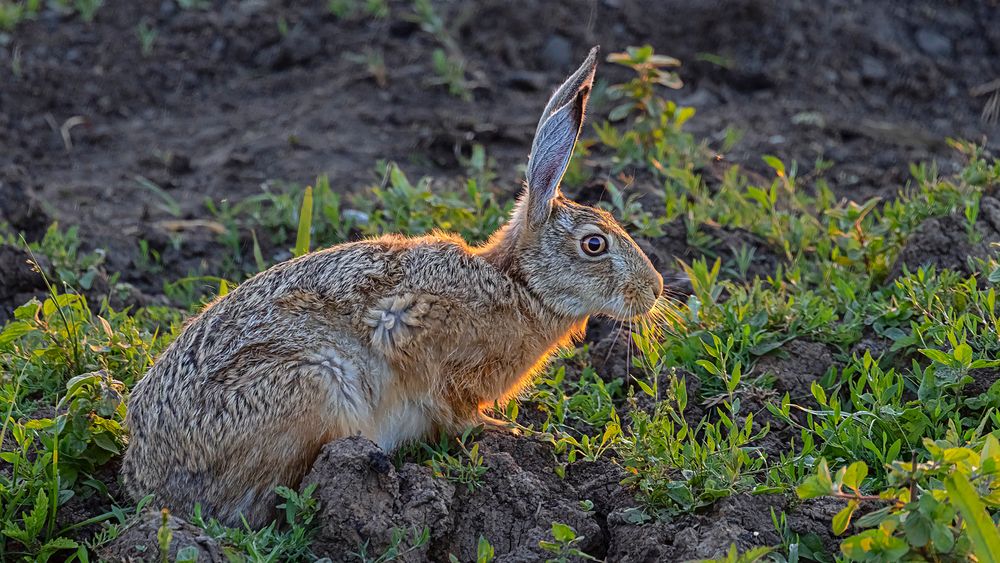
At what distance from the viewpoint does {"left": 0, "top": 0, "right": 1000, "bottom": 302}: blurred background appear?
790cm

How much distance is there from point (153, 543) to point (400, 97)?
5715mm

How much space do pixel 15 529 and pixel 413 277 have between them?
1704mm

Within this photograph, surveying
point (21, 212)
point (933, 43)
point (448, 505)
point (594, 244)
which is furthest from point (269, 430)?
point (933, 43)

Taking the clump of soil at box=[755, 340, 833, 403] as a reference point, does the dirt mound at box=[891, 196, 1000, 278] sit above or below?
above

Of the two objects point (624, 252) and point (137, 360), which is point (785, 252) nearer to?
point (624, 252)

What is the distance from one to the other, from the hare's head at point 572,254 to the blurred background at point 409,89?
203 centimetres

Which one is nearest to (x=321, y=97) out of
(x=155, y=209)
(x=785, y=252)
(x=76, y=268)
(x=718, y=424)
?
(x=155, y=209)

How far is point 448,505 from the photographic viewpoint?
4180 millimetres

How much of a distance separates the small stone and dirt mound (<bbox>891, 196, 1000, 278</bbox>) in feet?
14.2

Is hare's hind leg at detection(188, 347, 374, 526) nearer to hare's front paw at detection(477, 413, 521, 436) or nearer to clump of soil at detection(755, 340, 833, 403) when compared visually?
hare's front paw at detection(477, 413, 521, 436)

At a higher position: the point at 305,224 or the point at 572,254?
the point at 572,254

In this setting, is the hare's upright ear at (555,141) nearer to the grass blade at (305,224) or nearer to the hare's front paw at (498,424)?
Answer: the hare's front paw at (498,424)

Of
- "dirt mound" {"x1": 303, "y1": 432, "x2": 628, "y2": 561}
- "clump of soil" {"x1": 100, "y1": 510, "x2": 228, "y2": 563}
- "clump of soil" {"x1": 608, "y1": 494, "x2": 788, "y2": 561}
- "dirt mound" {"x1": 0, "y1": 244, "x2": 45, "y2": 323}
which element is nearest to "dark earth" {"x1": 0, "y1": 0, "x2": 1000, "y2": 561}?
"dirt mound" {"x1": 0, "y1": 244, "x2": 45, "y2": 323}

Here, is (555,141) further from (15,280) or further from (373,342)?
(15,280)
